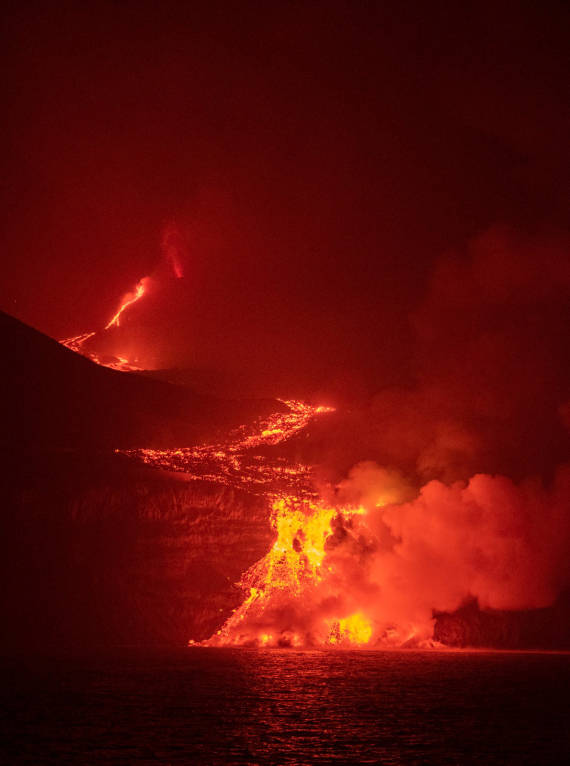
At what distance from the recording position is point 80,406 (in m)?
175

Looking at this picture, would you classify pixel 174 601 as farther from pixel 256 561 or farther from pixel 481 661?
pixel 481 661

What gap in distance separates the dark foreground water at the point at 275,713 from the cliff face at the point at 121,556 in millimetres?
27328

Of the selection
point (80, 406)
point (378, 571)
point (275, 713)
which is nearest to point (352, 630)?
point (378, 571)

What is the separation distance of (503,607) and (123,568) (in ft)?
188

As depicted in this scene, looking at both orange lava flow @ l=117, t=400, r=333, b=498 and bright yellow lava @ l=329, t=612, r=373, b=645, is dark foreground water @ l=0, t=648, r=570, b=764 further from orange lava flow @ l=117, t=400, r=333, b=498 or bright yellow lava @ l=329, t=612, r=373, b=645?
orange lava flow @ l=117, t=400, r=333, b=498

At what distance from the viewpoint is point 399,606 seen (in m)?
127

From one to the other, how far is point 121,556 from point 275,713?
74.1 metres

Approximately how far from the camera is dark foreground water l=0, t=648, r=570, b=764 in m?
43.7

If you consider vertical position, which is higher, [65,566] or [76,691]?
[65,566]

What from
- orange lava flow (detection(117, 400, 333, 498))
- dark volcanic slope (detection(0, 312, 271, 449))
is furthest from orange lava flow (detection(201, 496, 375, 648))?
dark volcanic slope (detection(0, 312, 271, 449))

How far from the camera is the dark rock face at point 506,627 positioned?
133 meters

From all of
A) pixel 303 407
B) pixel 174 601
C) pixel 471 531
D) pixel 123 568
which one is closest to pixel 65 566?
pixel 123 568

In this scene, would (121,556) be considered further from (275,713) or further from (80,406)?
(275,713)

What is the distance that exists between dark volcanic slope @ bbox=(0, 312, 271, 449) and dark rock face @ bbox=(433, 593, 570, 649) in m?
63.5
